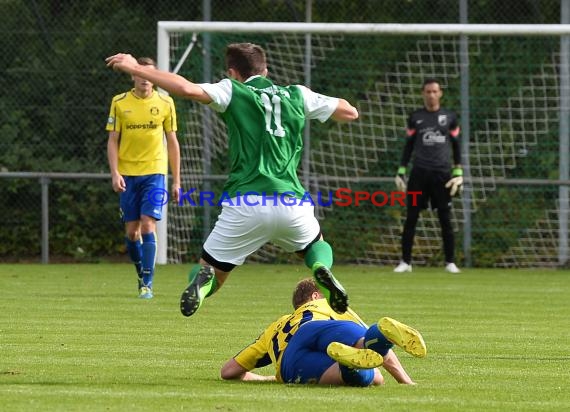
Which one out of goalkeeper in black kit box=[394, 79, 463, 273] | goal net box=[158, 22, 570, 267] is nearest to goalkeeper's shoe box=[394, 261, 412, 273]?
goalkeeper in black kit box=[394, 79, 463, 273]

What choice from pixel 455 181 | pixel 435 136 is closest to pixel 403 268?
pixel 455 181

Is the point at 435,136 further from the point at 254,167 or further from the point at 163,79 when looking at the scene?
the point at 163,79

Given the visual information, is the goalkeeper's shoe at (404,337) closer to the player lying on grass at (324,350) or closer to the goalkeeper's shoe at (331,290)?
the player lying on grass at (324,350)

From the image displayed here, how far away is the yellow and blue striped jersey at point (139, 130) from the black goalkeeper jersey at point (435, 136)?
180 inches

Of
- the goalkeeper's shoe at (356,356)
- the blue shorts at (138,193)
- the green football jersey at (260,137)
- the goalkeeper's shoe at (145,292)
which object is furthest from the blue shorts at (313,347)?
the goalkeeper's shoe at (145,292)

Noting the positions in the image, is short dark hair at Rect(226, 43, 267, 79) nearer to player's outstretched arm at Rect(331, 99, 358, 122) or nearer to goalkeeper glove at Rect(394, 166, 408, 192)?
player's outstretched arm at Rect(331, 99, 358, 122)

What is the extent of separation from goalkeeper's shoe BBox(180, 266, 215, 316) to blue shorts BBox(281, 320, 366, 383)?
1.72 ft

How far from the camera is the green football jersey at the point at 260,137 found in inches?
289

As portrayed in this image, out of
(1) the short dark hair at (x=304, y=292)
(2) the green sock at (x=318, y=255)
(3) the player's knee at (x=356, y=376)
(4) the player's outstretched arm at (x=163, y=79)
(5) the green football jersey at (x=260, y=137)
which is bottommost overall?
(3) the player's knee at (x=356, y=376)

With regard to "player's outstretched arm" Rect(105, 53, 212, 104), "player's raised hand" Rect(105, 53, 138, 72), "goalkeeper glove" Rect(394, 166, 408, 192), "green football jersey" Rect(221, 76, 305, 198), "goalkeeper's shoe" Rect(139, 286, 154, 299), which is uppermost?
"player's raised hand" Rect(105, 53, 138, 72)

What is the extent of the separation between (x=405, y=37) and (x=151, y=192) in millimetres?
7645

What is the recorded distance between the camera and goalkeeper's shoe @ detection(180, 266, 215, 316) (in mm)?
7000

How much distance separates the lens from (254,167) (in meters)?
7.38

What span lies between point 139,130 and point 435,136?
4940 mm
